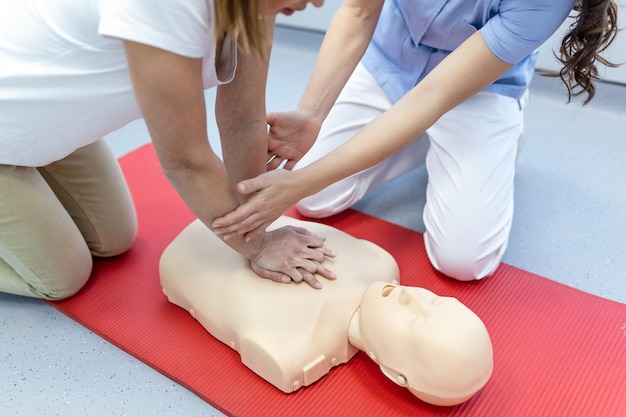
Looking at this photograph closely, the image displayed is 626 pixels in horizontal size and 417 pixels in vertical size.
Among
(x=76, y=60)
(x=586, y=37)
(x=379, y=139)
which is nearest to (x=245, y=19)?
(x=76, y=60)

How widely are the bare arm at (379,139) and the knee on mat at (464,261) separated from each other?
1.05ft

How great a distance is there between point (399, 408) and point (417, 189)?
82 cm

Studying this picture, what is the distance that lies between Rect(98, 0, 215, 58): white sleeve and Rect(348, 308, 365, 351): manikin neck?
0.59 metres

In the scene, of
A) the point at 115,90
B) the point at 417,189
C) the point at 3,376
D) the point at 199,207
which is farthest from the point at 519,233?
the point at 3,376

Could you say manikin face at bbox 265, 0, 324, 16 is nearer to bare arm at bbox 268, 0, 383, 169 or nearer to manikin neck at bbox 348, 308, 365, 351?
Answer: bare arm at bbox 268, 0, 383, 169

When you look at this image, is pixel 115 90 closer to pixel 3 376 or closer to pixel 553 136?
pixel 3 376

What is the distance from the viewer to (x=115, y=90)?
101cm

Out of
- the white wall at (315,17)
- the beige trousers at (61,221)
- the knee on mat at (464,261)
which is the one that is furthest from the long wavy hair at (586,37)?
the white wall at (315,17)

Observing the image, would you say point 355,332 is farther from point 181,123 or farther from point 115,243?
point 115,243

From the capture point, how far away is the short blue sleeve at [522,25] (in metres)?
1.07

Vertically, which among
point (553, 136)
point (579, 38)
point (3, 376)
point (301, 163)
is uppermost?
point (579, 38)

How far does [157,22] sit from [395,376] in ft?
2.33

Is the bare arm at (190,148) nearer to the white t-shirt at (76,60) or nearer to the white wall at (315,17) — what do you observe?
the white t-shirt at (76,60)

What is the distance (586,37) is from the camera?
113cm
